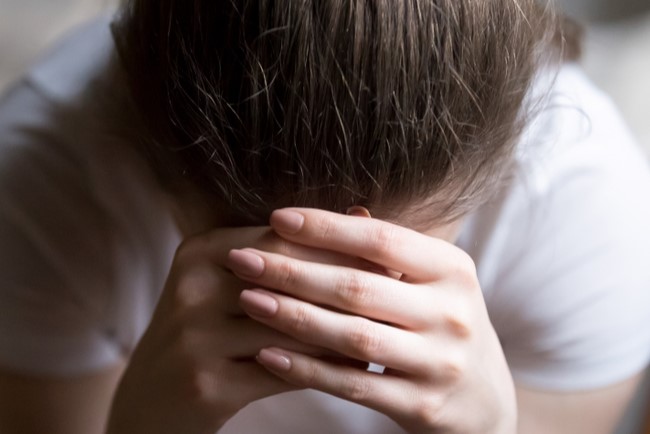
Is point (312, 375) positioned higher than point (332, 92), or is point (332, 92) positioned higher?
point (332, 92)

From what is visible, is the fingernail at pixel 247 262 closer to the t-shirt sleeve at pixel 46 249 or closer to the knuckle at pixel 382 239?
the knuckle at pixel 382 239

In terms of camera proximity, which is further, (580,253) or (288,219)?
(580,253)

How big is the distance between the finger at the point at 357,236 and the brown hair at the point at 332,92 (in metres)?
0.02

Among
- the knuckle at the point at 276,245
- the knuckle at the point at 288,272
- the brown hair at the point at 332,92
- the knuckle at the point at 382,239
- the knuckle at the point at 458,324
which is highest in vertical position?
the brown hair at the point at 332,92

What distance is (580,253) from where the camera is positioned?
0.61 metres

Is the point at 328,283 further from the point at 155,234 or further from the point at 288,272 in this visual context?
the point at 155,234

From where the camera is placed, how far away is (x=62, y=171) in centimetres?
58

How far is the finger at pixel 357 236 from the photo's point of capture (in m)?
0.42

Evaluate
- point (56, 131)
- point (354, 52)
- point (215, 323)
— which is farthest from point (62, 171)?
point (354, 52)

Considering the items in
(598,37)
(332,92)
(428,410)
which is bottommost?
(428,410)

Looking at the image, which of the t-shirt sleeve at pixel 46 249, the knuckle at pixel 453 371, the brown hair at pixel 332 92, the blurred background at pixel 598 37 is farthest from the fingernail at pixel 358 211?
the blurred background at pixel 598 37

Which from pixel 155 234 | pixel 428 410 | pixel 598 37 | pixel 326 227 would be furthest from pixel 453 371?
pixel 598 37

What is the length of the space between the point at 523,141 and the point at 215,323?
27 cm

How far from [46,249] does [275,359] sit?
0.82 feet
